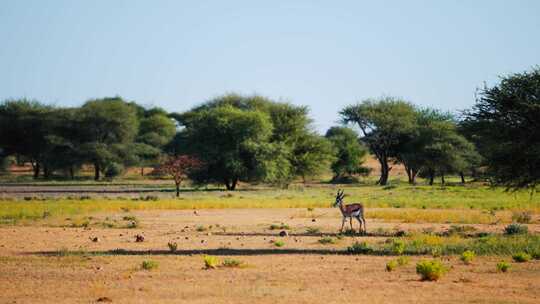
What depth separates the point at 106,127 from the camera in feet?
347

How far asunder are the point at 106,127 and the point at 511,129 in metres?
82.6

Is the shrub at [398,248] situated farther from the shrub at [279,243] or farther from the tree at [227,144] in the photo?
the tree at [227,144]

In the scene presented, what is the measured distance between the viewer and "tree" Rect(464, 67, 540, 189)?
94.8ft

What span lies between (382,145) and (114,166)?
120ft

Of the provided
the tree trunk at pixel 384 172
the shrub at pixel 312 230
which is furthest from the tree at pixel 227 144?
the shrub at pixel 312 230

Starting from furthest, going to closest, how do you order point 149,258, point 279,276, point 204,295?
point 149,258
point 279,276
point 204,295

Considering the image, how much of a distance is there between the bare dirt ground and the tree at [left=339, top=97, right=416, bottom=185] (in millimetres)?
70592

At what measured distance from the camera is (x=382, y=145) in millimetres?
102125

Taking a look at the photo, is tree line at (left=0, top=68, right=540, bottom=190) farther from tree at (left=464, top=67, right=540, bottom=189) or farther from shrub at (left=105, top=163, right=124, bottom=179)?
tree at (left=464, top=67, right=540, bottom=189)

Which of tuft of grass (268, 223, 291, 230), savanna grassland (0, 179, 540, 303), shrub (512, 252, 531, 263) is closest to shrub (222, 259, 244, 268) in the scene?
savanna grassland (0, 179, 540, 303)

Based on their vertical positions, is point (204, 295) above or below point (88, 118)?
below

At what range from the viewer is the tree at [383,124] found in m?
101

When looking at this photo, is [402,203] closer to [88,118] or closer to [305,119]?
[305,119]

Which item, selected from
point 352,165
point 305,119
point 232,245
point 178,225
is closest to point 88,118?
point 305,119
